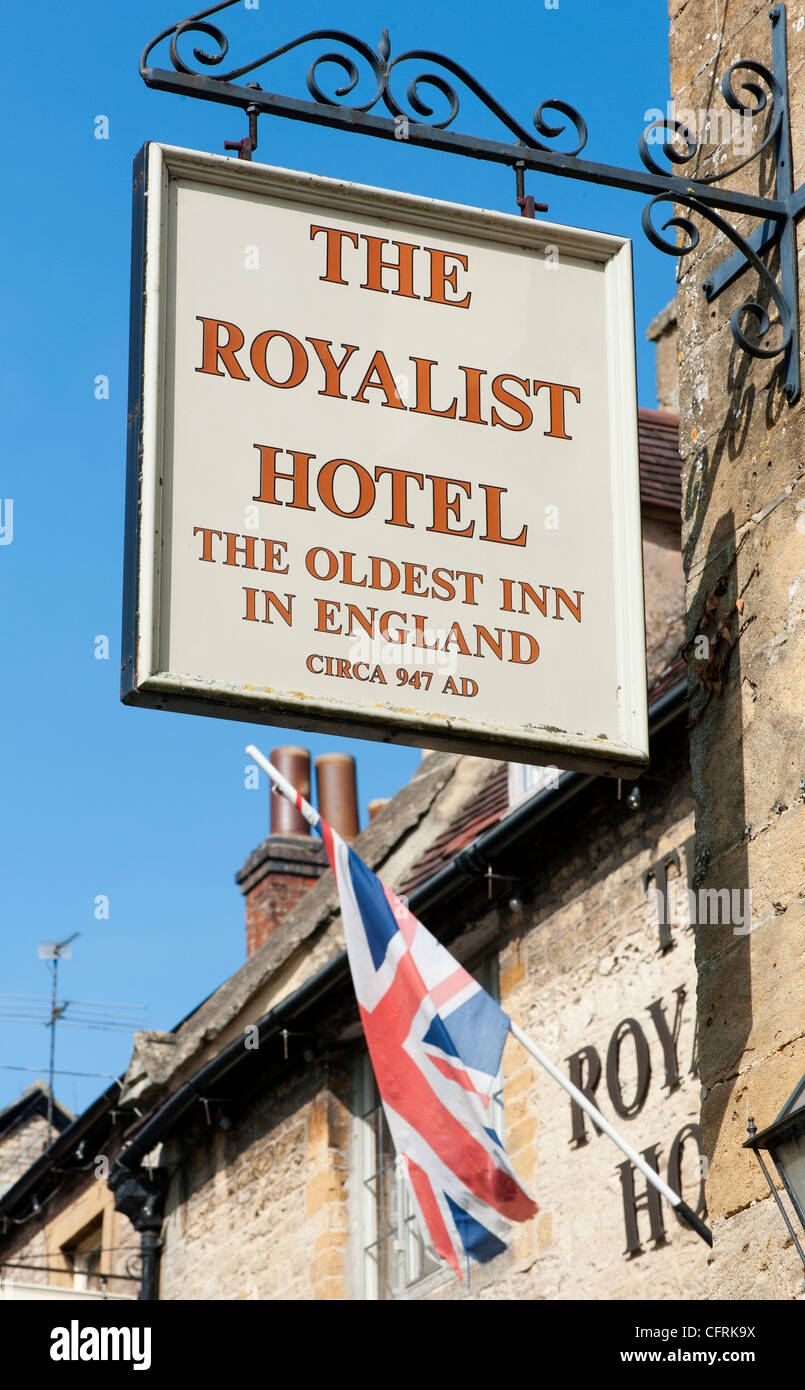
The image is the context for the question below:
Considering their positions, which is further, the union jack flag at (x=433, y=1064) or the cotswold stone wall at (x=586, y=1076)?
the cotswold stone wall at (x=586, y=1076)

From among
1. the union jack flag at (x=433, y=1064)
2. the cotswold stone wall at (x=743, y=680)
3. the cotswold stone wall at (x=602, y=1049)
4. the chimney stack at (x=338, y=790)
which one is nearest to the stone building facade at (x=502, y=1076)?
the cotswold stone wall at (x=602, y=1049)

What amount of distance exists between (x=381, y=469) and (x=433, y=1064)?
3.34 metres

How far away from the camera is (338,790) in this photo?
17.1 metres

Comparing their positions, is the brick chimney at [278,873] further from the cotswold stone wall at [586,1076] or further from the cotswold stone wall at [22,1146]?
the cotswold stone wall at [22,1146]

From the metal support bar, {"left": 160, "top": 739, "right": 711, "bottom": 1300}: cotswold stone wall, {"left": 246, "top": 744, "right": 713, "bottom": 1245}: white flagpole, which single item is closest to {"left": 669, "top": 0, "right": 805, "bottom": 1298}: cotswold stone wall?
the metal support bar

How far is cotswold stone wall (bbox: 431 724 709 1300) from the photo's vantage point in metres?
8.59

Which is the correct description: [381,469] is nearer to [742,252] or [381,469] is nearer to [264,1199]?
[742,252]

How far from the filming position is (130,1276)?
13.5 m

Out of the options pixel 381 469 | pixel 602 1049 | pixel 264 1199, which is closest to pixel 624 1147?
pixel 602 1049

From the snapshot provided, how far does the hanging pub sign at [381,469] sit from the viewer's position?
4.19 metres

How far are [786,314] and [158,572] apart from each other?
1537mm

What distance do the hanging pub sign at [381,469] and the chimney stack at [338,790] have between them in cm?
1232

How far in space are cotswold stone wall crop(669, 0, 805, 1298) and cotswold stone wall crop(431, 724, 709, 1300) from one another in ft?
13.0
